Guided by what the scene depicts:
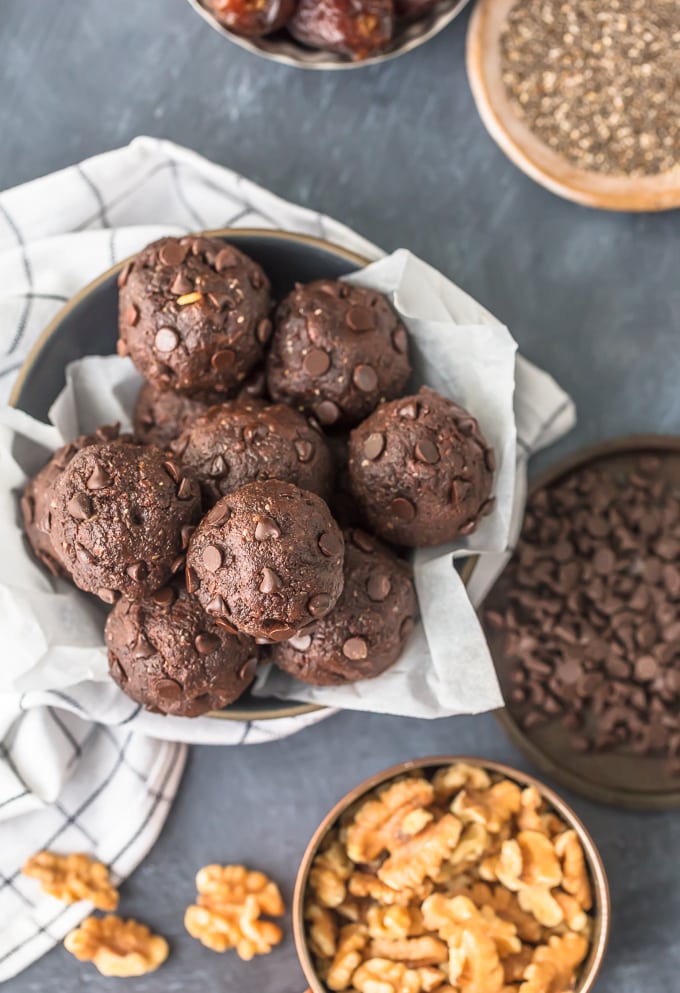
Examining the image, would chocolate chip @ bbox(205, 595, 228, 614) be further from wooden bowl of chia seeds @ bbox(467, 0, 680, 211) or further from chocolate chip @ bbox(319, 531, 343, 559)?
wooden bowl of chia seeds @ bbox(467, 0, 680, 211)

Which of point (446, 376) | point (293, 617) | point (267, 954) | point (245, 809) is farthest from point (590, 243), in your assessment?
point (267, 954)

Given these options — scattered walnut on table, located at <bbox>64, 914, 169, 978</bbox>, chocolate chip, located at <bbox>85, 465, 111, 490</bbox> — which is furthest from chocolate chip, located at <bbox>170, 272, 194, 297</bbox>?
scattered walnut on table, located at <bbox>64, 914, 169, 978</bbox>

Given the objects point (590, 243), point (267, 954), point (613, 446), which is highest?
point (590, 243)

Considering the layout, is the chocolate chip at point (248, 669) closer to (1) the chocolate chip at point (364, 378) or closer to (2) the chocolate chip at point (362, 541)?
(2) the chocolate chip at point (362, 541)

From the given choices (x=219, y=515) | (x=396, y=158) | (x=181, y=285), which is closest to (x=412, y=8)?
(x=396, y=158)

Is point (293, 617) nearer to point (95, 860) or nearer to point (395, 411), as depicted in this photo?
point (395, 411)

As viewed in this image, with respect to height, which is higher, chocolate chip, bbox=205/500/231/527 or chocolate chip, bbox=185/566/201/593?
chocolate chip, bbox=205/500/231/527

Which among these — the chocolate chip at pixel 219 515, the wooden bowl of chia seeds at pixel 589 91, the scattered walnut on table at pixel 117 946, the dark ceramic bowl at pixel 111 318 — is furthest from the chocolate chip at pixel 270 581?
the wooden bowl of chia seeds at pixel 589 91

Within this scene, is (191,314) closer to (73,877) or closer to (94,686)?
(94,686)
